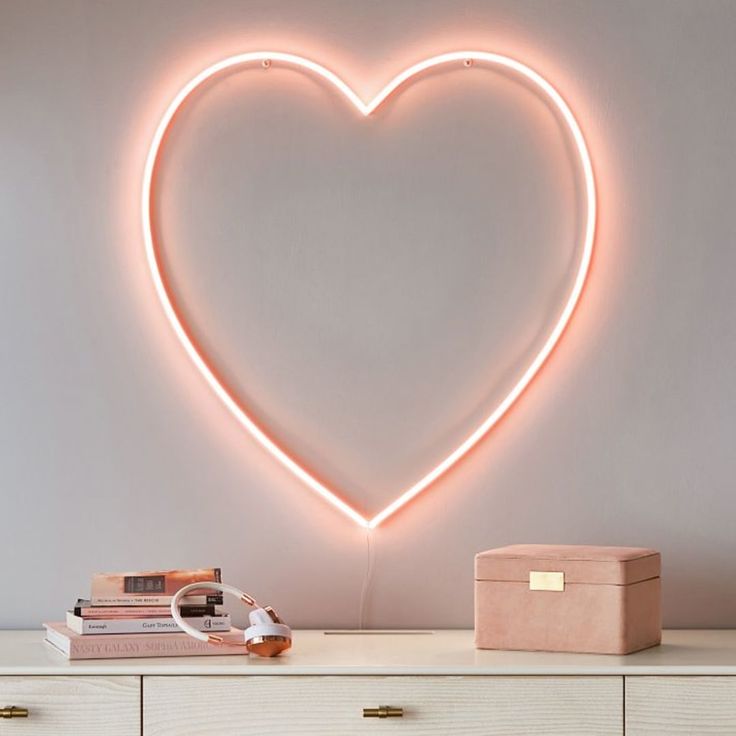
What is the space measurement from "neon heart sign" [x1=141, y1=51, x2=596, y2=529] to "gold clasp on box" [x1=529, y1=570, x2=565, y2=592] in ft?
1.20

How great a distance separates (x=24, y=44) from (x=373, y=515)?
3.87 feet

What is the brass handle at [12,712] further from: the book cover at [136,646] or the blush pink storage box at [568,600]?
the blush pink storage box at [568,600]

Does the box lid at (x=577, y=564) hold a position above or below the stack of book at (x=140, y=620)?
above

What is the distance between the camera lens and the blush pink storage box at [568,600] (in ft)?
6.69

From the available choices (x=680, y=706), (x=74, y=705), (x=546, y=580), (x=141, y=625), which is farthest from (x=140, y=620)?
(x=680, y=706)

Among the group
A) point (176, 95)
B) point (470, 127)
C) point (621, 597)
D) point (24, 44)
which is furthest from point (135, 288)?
point (621, 597)

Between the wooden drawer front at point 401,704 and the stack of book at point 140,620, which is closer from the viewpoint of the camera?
the wooden drawer front at point 401,704

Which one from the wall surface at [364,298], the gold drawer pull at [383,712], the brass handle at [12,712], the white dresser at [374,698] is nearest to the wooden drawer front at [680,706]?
the white dresser at [374,698]

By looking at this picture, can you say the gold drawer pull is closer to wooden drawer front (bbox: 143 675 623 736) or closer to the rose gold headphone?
wooden drawer front (bbox: 143 675 623 736)

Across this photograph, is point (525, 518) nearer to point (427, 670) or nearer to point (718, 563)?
point (718, 563)

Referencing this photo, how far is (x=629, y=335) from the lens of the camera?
2.40 metres

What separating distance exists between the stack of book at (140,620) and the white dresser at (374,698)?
77 mm

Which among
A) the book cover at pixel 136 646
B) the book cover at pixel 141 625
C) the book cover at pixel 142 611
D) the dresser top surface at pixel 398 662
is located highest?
the book cover at pixel 142 611

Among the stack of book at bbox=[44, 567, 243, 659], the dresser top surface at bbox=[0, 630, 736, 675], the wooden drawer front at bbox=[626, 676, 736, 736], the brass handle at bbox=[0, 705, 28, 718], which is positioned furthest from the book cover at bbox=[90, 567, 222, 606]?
the wooden drawer front at bbox=[626, 676, 736, 736]
